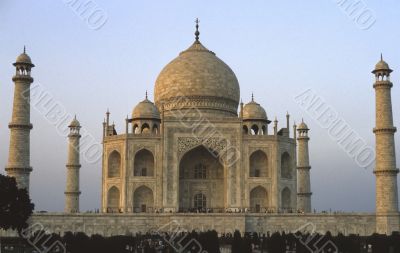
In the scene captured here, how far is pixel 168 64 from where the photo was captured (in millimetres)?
38188

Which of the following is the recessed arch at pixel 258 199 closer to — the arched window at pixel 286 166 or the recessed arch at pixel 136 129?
→ the arched window at pixel 286 166

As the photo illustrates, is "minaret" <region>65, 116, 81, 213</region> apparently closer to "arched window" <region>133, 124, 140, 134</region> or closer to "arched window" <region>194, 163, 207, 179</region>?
"arched window" <region>133, 124, 140, 134</region>

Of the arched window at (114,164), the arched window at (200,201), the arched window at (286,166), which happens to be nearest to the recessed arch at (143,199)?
the arched window at (114,164)

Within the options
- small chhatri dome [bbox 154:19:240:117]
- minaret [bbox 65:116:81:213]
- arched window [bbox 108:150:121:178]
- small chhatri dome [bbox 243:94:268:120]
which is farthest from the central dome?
minaret [bbox 65:116:81:213]

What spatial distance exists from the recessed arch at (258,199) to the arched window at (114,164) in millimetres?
7000

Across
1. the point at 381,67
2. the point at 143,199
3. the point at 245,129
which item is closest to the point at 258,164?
the point at 245,129

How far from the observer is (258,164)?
33688 millimetres

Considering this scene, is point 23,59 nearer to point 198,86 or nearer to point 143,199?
point 143,199

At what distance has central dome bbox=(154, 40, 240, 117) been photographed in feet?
118

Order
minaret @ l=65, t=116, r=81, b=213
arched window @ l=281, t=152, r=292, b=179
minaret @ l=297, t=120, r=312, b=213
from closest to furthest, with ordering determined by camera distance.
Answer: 1. arched window @ l=281, t=152, r=292, b=179
2. minaret @ l=65, t=116, r=81, b=213
3. minaret @ l=297, t=120, r=312, b=213

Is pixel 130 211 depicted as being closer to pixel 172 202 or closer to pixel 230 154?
pixel 172 202

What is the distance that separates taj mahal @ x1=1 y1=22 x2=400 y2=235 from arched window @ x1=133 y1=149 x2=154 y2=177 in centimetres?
5

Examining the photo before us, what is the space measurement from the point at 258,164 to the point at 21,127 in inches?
480

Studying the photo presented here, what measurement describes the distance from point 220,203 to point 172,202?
3150mm
